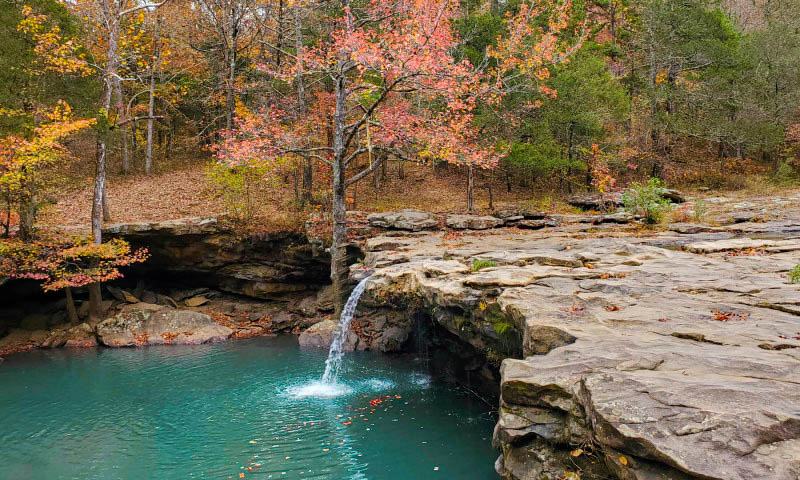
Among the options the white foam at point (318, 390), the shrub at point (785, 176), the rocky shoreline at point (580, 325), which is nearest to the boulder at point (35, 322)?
the rocky shoreline at point (580, 325)

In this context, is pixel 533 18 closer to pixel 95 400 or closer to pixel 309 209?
pixel 309 209

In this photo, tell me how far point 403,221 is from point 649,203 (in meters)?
8.63

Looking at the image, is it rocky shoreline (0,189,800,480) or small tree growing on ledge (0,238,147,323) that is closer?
rocky shoreline (0,189,800,480)

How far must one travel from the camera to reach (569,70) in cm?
2061

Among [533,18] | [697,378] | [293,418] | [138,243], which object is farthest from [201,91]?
[697,378]

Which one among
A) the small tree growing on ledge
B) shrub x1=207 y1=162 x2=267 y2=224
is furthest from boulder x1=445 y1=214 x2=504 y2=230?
the small tree growing on ledge

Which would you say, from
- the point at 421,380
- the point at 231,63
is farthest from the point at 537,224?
the point at 231,63

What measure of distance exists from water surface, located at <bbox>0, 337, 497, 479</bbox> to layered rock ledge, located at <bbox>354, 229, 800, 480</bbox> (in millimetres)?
2114

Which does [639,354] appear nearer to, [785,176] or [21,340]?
A: [21,340]

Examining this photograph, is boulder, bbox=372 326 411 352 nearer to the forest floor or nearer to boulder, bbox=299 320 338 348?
boulder, bbox=299 320 338 348

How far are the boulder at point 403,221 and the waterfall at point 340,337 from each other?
5.59 m

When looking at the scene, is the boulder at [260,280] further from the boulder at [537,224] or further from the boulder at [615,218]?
the boulder at [615,218]

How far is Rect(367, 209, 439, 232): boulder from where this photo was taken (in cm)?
1773

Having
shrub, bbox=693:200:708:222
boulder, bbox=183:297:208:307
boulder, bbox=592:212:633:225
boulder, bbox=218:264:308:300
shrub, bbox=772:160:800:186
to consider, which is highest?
shrub, bbox=772:160:800:186
